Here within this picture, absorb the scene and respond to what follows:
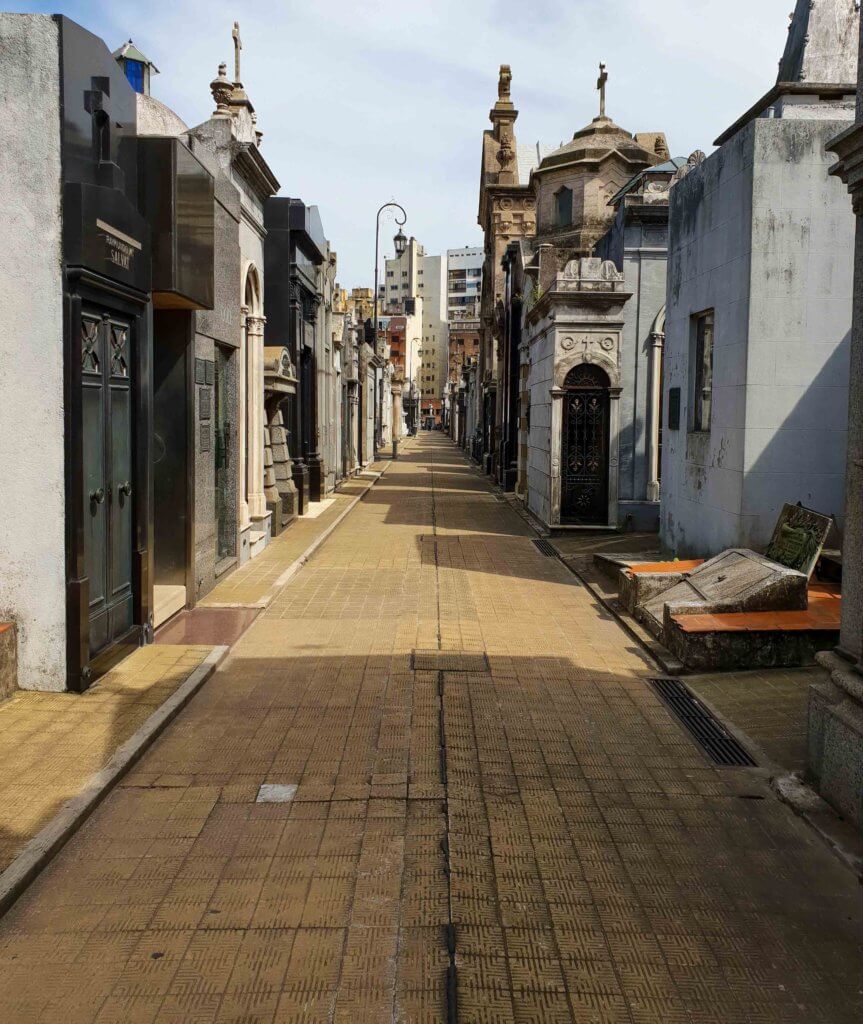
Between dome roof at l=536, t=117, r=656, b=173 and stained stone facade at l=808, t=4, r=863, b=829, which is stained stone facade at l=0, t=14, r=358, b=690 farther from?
dome roof at l=536, t=117, r=656, b=173

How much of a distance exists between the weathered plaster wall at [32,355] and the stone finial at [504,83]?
4514 cm

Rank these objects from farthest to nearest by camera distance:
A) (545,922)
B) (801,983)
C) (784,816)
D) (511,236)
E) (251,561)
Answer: (511,236)
(251,561)
(784,816)
(545,922)
(801,983)

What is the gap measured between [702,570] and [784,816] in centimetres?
472

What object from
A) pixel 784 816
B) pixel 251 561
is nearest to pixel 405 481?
pixel 251 561

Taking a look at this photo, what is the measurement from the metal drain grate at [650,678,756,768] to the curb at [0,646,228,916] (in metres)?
3.33

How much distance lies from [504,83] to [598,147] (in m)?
22.0

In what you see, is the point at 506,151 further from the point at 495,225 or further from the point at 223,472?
the point at 223,472

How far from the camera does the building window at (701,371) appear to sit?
1124 centimetres

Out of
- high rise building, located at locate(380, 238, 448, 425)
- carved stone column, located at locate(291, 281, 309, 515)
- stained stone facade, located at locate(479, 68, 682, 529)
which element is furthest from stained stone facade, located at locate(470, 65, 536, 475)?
high rise building, located at locate(380, 238, 448, 425)

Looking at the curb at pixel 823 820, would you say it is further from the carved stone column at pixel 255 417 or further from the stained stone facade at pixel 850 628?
the carved stone column at pixel 255 417

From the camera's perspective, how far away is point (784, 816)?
4969 millimetres

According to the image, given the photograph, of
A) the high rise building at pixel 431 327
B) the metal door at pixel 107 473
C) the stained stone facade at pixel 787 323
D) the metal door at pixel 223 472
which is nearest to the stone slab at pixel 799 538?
the stained stone facade at pixel 787 323

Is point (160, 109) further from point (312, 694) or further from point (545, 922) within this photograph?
point (545, 922)

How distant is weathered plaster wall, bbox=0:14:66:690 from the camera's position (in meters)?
6.34
